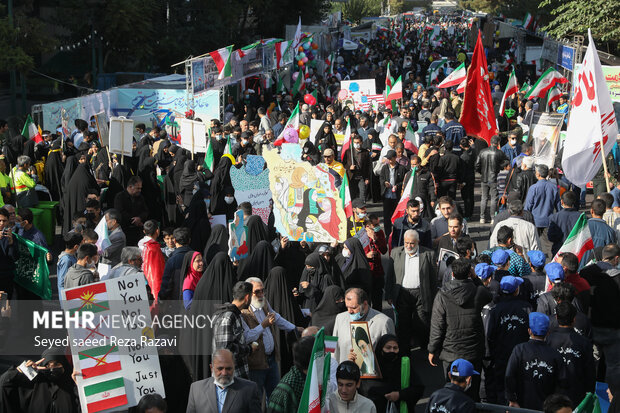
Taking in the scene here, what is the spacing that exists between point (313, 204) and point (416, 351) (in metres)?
1.94

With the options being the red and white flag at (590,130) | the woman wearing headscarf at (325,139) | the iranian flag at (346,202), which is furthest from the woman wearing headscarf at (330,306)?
the woman wearing headscarf at (325,139)

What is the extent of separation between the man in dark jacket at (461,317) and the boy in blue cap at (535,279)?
2.91 feet

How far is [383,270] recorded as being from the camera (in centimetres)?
938

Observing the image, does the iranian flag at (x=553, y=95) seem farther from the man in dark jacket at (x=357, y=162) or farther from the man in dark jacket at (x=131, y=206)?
the man in dark jacket at (x=131, y=206)

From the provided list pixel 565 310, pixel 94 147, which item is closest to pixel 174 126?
pixel 94 147

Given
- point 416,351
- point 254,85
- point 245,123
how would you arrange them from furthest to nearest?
1. point 254,85
2. point 245,123
3. point 416,351

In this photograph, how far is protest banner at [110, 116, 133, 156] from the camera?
42.4 feet

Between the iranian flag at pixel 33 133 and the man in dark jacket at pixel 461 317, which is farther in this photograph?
the iranian flag at pixel 33 133

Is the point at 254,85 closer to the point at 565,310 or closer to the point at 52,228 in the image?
the point at 52,228

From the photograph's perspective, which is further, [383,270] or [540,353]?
[383,270]

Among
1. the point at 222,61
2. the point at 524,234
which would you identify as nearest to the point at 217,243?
the point at 524,234

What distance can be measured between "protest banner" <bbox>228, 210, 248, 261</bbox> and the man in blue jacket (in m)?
4.48

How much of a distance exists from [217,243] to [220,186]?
331cm

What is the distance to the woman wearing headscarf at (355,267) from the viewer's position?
8602 mm
